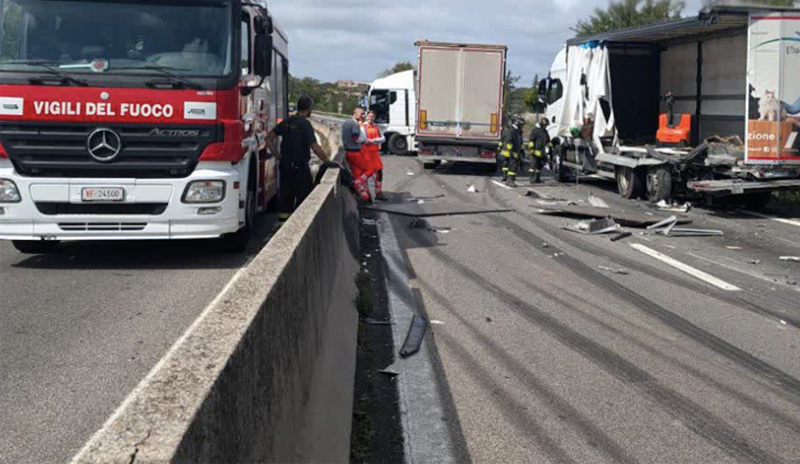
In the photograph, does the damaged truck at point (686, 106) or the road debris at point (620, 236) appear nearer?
the road debris at point (620, 236)

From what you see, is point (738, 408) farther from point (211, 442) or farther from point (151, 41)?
point (151, 41)

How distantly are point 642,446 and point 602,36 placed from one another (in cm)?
1628

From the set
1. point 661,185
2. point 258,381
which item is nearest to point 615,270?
point 661,185

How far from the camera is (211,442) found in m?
2.20

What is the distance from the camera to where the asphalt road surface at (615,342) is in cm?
510

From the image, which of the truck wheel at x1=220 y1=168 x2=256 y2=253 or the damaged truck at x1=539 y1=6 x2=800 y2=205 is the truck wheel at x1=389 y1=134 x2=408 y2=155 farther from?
the truck wheel at x1=220 y1=168 x2=256 y2=253

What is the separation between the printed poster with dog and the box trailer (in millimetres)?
11323

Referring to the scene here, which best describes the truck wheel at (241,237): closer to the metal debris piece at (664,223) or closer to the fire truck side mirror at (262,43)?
the fire truck side mirror at (262,43)

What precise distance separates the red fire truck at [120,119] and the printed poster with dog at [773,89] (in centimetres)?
892

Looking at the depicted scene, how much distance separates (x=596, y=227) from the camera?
14.0 metres

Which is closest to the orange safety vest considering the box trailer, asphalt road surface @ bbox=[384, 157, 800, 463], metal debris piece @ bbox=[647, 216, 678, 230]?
asphalt road surface @ bbox=[384, 157, 800, 463]

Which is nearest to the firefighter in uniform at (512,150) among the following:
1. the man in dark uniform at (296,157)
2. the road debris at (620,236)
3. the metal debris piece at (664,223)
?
the metal debris piece at (664,223)

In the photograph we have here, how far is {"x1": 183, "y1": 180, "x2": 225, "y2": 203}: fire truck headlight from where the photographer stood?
9.32 meters

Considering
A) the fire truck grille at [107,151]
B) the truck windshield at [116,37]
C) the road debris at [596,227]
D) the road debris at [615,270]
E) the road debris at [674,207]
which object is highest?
the truck windshield at [116,37]
